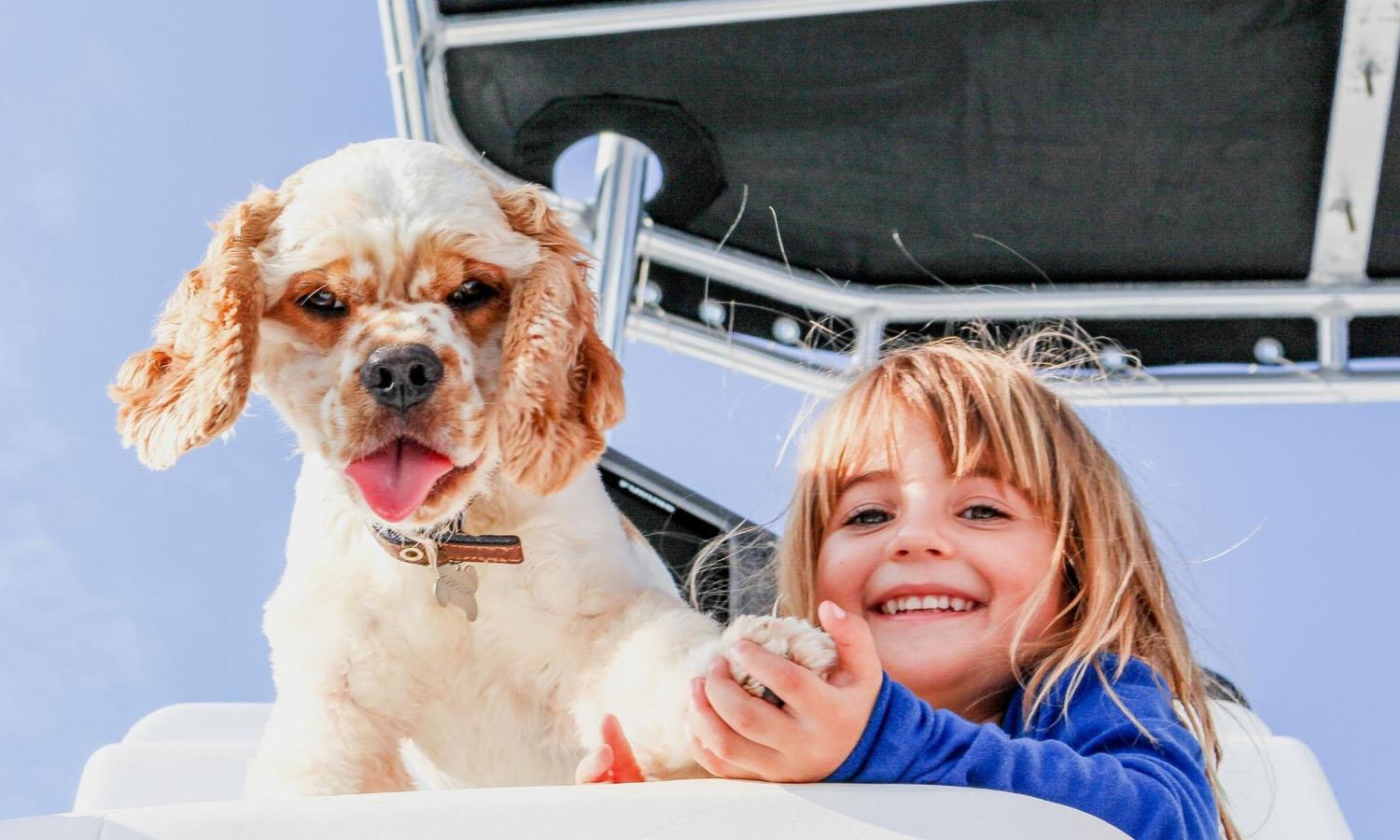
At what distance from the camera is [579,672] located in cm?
158

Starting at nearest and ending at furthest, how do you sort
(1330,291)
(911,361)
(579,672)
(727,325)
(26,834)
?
(26,834) → (579,672) → (911,361) → (1330,291) → (727,325)

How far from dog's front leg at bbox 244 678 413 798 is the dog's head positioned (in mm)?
226

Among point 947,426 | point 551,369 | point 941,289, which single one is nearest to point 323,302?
point 551,369

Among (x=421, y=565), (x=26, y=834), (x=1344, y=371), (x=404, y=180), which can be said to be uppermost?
(x=404, y=180)

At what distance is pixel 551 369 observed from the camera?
5.17 feet

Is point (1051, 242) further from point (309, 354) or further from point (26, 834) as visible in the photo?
point (26, 834)

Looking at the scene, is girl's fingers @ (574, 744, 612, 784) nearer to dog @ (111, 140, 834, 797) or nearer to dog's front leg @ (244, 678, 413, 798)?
dog @ (111, 140, 834, 797)

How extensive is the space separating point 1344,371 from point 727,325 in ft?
3.85

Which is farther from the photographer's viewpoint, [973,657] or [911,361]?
[911,361]

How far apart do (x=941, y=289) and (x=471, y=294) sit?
142 cm

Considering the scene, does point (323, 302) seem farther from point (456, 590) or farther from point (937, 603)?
point (937, 603)

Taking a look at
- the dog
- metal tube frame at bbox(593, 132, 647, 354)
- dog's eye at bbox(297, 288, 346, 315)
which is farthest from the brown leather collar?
metal tube frame at bbox(593, 132, 647, 354)

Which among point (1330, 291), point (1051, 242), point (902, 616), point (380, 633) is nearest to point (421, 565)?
point (380, 633)

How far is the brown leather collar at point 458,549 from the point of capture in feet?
5.20
